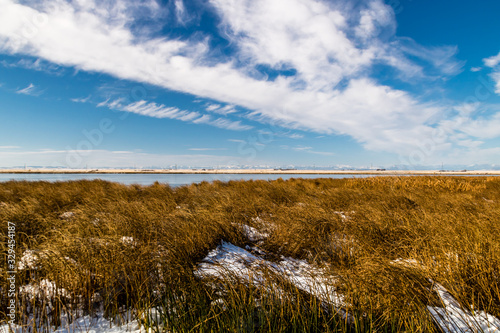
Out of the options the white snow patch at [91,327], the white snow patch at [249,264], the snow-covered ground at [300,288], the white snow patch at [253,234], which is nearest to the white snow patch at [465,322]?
the snow-covered ground at [300,288]

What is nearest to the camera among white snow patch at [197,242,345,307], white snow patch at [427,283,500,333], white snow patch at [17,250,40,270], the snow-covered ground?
white snow patch at [427,283,500,333]

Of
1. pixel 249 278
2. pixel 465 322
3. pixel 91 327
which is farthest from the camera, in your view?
pixel 249 278

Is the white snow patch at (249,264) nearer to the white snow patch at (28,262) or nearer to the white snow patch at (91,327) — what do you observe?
the white snow patch at (91,327)

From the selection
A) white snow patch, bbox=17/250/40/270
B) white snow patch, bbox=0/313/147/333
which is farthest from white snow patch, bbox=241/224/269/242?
white snow patch, bbox=17/250/40/270

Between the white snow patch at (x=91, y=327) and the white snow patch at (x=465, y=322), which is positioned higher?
the white snow patch at (x=465, y=322)

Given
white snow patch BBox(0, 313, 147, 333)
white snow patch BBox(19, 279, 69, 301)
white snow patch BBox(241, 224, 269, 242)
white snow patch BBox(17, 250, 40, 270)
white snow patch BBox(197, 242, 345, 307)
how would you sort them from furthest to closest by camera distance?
white snow patch BBox(241, 224, 269, 242) → white snow patch BBox(197, 242, 345, 307) → white snow patch BBox(17, 250, 40, 270) → white snow patch BBox(19, 279, 69, 301) → white snow patch BBox(0, 313, 147, 333)

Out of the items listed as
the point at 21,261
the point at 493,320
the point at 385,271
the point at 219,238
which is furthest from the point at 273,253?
the point at 21,261

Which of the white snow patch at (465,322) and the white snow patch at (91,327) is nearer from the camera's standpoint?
the white snow patch at (465,322)

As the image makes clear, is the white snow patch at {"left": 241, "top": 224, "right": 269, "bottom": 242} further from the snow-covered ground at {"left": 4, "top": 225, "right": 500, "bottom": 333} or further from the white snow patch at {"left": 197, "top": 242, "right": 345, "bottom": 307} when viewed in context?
the snow-covered ground at {"left": 4, "top": 225, "right": 500, "bottom": 333}

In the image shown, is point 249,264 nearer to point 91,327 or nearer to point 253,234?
point 91,327

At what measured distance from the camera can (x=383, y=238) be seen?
14.0 feet

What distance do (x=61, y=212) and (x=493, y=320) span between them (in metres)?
8.73

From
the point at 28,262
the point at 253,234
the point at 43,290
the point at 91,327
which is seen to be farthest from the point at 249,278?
the point at 28,262

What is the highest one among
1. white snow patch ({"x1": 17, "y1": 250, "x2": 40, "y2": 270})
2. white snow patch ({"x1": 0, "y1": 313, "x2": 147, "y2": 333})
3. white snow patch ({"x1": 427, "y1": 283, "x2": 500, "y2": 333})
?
white snow patch ({"x1": 17, "y1": 250, "x2": 40, "y2": 270})
